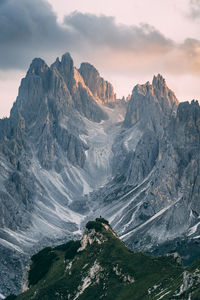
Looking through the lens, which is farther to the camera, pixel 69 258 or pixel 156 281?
pixel 69 258

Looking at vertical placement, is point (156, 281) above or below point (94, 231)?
below

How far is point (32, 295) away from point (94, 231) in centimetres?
2354

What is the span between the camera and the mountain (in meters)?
158

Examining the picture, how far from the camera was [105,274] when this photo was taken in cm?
17462

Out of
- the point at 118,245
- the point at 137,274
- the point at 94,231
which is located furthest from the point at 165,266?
the point at 94,231

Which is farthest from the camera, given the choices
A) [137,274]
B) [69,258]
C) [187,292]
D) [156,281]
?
[69,258]

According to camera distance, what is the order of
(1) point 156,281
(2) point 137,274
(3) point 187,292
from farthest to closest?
(2) point 137,274, (1) point 156,281, (3) point 187,292

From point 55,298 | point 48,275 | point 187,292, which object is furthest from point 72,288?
point 187,292

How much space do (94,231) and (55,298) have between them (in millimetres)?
26209

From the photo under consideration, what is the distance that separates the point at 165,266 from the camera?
168875mm

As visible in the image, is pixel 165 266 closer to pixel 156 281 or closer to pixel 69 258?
pixel 156 281

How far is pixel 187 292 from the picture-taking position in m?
127

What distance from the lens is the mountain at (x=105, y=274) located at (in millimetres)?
157625

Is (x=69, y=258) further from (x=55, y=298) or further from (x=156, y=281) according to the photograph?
(x=156, y=281)
